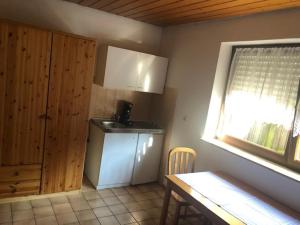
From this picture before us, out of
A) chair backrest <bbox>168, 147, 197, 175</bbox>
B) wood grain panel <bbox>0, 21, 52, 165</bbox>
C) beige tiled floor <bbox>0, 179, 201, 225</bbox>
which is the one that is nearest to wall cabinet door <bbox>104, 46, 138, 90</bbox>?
wood grain panel <bbox>0, 21, 52, 165</bbox>

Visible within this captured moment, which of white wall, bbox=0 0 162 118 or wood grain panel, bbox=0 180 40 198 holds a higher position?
white wall, bbox=0 0 162 118

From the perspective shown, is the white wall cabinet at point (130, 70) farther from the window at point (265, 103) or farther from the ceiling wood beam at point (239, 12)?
the window at point (265, 103)

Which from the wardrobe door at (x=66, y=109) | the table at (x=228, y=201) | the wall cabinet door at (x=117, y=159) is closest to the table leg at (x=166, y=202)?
the table at (x=228, y=201)

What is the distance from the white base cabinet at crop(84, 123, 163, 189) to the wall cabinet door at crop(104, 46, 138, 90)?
0.63 meters

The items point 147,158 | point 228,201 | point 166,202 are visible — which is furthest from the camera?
point 147,158

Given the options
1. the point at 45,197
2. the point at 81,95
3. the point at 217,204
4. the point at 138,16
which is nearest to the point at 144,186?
the point at 45,197

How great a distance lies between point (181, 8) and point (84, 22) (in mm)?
1315

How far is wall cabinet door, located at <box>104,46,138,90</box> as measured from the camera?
3246mm

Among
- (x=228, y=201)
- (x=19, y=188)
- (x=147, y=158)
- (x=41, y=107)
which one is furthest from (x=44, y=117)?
(x=228, y=201)

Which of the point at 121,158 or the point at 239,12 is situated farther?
the point at 121,158

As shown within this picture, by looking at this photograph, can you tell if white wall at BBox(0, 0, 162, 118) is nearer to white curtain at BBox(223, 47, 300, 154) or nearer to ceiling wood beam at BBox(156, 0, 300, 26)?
ceiling wood beam at BBox(156, 0, 300, 26)

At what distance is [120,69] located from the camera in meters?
3.32

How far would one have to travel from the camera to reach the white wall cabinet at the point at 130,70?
3.26 meters

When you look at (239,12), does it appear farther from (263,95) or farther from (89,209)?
(89,209)
